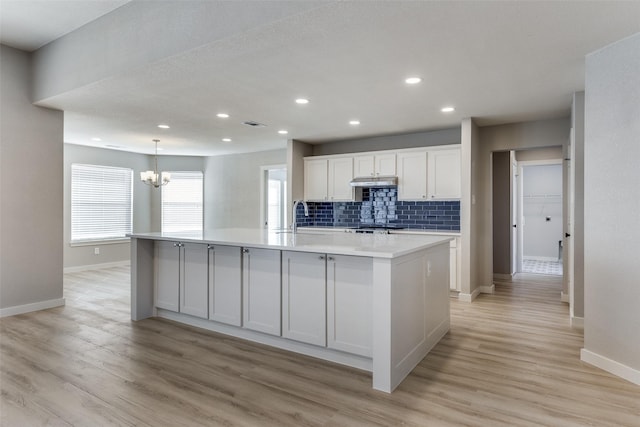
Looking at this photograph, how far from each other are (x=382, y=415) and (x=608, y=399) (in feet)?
4.83

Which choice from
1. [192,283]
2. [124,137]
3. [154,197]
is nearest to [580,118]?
[192,283]

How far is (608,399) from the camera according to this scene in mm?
2355

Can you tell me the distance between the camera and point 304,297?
9.81 ft

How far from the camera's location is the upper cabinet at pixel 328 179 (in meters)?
6.31

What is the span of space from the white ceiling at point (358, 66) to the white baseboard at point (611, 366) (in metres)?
2.34

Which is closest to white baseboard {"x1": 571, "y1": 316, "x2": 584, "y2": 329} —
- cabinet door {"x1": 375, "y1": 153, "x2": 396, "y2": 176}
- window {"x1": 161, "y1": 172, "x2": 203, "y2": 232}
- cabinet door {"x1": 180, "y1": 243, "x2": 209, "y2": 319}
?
cabinet door {"x1": 375, "y1": 153, "x2": 396, "y2": 176}

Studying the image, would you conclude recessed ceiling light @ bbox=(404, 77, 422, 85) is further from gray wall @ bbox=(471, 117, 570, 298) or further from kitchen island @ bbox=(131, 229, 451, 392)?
gray wall @ bbox=(471, 117, 570, 298)

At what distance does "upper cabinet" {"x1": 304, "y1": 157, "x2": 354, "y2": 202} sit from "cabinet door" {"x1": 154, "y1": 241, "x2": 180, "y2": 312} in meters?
3.14

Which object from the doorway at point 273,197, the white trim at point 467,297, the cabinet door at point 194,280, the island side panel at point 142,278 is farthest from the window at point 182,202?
the white trim at point 467,297

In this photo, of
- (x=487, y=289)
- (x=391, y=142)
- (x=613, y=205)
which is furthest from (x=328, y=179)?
(x=613, y=205)

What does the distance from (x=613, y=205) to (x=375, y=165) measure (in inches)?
140

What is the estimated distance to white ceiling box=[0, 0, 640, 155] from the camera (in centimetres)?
238

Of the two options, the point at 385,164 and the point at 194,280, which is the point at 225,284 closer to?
the point at 194,280

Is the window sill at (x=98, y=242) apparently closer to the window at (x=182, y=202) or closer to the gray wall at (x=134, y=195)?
the gray wall at (x=134, y=195)
